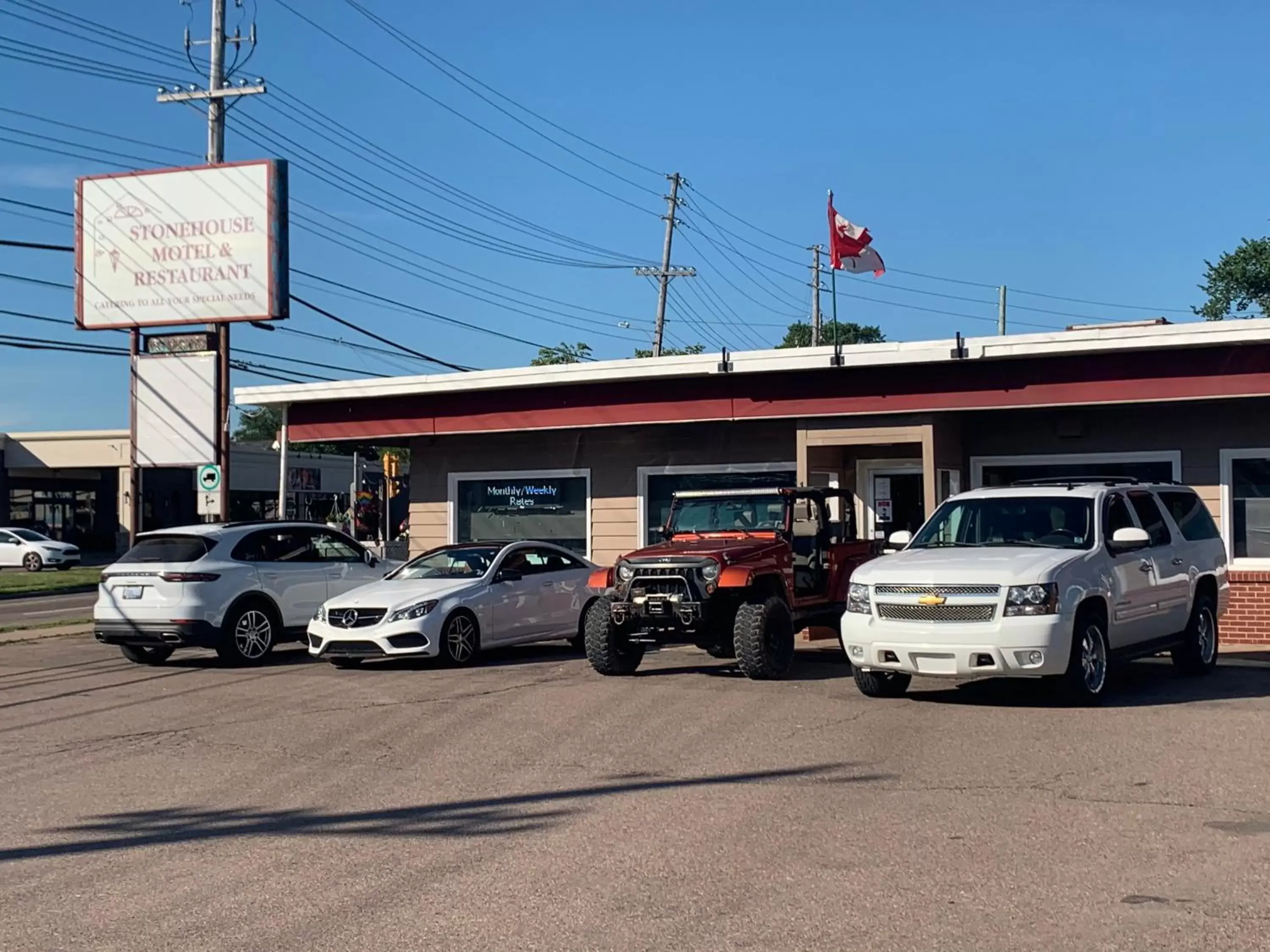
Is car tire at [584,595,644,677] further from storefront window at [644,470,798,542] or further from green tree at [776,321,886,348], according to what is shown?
green tree at [776,321,886,348]

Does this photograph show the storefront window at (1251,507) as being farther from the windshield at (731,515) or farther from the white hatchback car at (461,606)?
the white hatchback car at (461,606)

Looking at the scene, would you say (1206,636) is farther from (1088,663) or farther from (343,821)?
(343,821)

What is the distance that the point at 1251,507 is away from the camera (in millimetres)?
17703

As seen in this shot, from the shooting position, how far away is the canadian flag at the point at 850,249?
73.0 feet

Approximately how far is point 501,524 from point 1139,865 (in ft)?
54.3

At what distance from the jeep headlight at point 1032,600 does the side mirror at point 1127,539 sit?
1320 mm

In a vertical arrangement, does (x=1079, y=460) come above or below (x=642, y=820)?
above

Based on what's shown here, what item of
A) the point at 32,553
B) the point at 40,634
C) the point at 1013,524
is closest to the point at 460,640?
the point at 1013,524

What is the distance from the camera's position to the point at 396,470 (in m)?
32.5

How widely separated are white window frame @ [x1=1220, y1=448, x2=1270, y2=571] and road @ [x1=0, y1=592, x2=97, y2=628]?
18.4 metres

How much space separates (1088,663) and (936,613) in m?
1.32

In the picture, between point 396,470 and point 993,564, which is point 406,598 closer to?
point 993,564

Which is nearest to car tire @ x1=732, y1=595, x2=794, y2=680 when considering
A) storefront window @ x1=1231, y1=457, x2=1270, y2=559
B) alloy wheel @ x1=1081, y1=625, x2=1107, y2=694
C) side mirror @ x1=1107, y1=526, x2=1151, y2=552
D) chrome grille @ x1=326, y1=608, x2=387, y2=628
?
alloy wheel @ x1=1081, y1=625, x2=1107, y2=694

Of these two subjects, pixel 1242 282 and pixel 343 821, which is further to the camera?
pixel 1242 282
